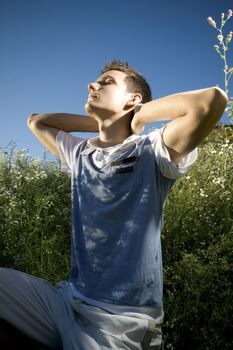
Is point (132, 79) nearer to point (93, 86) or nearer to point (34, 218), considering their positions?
point (93, 86)

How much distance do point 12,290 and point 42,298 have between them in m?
0.14

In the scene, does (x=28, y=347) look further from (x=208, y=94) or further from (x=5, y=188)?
(x=5, y=188)

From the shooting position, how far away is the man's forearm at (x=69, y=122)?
262 cm

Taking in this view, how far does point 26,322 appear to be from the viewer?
72.8 inches

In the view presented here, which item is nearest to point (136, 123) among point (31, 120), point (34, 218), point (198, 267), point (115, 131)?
point (115, 131)

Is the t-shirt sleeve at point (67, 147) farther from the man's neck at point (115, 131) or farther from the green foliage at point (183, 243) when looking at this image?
the green foliage at point (183, 243)

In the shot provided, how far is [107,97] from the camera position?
7.59 feet

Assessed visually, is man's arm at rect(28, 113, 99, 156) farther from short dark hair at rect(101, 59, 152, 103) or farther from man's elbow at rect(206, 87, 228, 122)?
man's elbow at rect(206, 87, 228, 122)

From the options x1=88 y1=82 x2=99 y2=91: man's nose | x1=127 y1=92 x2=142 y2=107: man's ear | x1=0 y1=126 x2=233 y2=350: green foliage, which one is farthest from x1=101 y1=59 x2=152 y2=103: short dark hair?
x1=0 y1=126 x2=233 y2=350: green foliage

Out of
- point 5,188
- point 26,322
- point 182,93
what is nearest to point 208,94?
point 182,93

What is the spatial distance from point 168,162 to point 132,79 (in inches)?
31.7

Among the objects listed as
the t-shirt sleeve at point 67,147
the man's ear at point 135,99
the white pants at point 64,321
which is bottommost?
the white pants at point 64,321

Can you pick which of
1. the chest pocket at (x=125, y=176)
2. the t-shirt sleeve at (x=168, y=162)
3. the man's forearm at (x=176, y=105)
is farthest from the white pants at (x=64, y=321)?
the man's forearm at (x=176, y=105)

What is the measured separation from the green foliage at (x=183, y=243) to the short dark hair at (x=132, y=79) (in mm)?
1047
